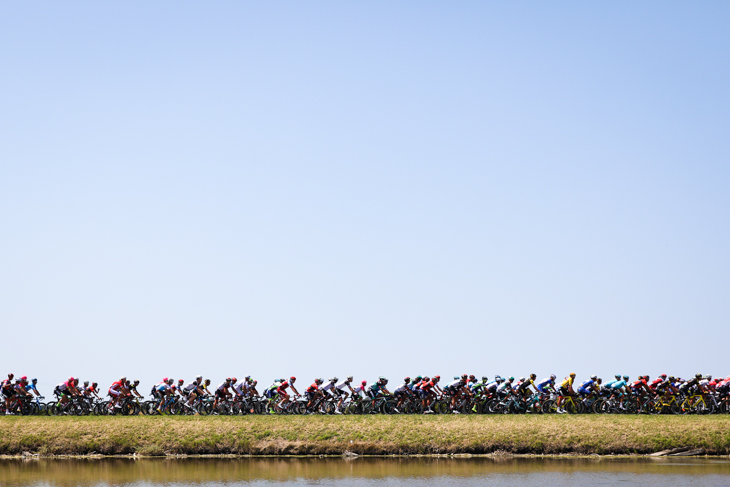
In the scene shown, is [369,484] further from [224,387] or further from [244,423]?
[224,387]

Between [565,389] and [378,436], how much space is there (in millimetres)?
9887

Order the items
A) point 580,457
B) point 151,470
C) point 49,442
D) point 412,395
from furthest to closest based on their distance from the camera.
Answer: point 412,395 < point 49,442 < point 580,457 < point 151,470

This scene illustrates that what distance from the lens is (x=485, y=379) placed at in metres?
35.8

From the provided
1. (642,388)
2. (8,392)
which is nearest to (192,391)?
(8,392)

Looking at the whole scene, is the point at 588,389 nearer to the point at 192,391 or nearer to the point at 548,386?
the point at 548,386

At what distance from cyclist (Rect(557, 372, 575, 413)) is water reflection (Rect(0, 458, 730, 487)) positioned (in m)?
7.45

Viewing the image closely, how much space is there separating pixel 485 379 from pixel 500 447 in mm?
6846

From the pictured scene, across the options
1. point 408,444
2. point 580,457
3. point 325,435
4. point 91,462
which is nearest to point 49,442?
point 91,462

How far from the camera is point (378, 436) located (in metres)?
30.1

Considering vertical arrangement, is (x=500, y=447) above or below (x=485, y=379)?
below

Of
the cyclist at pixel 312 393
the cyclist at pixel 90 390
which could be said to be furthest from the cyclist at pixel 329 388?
the cyclist at pixel 90 390

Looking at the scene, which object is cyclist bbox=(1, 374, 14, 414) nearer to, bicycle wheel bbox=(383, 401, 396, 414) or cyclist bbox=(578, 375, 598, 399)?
bicycle wheel bbox=(383, 401, 396, 414)

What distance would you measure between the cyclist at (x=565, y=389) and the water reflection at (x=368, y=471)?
7.45 metres

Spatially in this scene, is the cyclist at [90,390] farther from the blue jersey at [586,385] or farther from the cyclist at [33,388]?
the blue jersey at [586,385]
